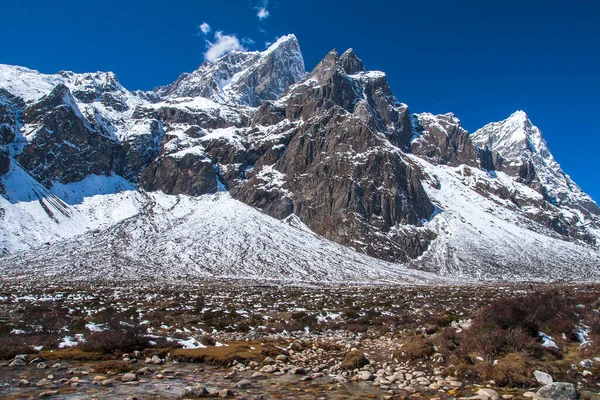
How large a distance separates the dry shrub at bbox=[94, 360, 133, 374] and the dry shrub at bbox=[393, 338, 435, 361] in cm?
867

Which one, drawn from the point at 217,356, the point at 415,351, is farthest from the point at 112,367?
the point at 415,351

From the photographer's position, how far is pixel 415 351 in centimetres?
1273

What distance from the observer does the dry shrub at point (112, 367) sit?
1101 cm

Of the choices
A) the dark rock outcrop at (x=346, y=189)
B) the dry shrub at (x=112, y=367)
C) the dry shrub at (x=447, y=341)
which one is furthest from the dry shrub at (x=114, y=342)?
the dark rock outcrop at (x=346, y=189)

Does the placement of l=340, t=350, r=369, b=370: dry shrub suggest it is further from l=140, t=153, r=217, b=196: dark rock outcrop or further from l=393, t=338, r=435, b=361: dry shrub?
l=140, t=153, r=217, b=196: dark rock outcrop

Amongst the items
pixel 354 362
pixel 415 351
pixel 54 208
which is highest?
pixel 54 208

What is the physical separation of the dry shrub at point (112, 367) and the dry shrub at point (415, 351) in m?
8.67

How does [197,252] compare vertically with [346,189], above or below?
below

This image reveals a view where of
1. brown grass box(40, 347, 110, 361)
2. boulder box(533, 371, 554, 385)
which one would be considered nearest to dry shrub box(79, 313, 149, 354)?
brown grass box(40, 347, 110, 361)

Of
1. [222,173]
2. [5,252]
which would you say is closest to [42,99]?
[222,173]

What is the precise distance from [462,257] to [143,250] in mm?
103376

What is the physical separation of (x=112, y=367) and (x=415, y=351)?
9.60 m

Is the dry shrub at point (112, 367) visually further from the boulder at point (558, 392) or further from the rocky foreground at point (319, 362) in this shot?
the boulder at point (558, 392)

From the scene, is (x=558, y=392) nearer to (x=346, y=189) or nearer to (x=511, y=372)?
(x=511, y=372)
